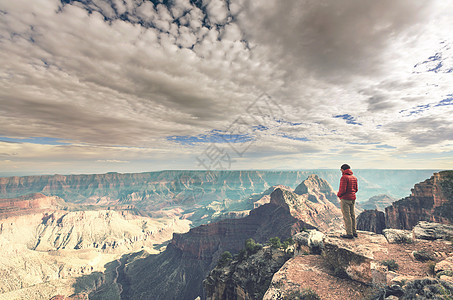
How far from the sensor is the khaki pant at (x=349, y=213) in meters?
12.4

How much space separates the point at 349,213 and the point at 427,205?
64202 millimetres

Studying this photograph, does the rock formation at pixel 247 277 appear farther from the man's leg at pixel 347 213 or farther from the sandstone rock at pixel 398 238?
the man's leg at pixel 347 213

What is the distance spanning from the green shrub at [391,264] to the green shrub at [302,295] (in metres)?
4.78

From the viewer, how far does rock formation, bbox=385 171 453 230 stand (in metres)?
42.1

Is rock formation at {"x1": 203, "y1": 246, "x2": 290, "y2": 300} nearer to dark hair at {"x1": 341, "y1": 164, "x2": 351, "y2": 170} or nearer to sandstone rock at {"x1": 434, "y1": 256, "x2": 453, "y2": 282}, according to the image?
sandstone rock at {"x1": 434, "y1": 256, "x2": 453, "y2": 282}

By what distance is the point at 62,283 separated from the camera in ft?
284

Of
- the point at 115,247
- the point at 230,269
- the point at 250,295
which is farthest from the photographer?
the point at 115,247

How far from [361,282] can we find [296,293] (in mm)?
4244

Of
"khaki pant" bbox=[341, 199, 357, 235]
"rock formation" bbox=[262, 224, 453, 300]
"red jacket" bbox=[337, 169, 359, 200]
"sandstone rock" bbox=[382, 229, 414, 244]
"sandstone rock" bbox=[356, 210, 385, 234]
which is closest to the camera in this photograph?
"rock formation" bbox=[262, 224, 453, 300]

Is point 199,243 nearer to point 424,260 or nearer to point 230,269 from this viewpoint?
point 230,269

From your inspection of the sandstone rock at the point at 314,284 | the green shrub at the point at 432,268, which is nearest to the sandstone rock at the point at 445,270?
the green shrub at the point at 432,268

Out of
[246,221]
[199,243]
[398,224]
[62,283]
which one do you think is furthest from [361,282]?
[62,283]

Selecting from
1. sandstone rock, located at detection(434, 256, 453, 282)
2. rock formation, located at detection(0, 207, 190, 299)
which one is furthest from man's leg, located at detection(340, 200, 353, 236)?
rock formation, located at detection(0, 207, 190, 299)

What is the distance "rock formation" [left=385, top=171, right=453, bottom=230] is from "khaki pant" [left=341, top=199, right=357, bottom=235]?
50.3 metres
